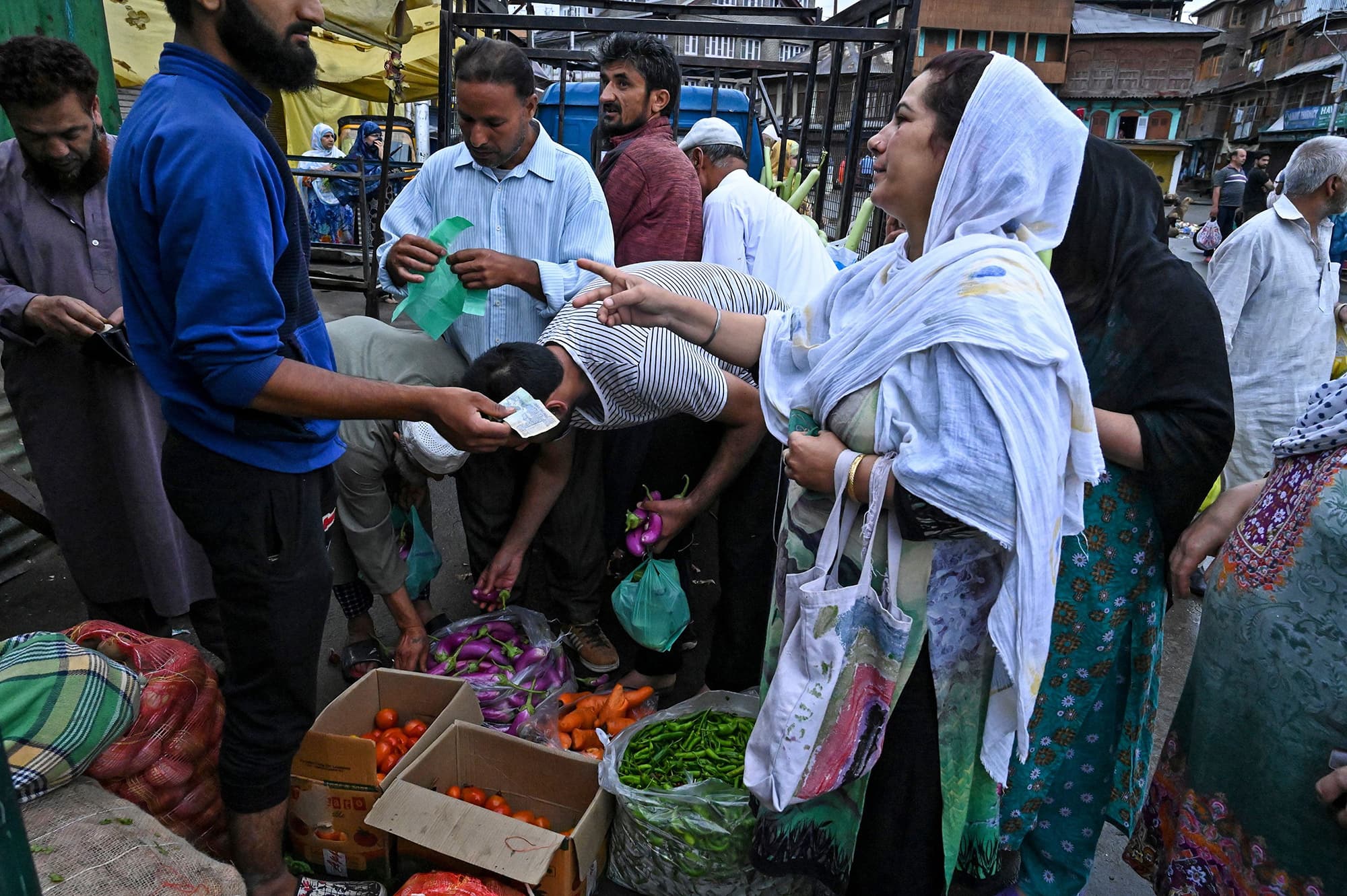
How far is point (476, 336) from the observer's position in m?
3.02

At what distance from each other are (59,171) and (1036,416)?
9.17ft

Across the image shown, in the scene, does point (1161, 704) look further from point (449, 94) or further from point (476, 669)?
point (449, 94)

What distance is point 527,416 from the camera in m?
2.09

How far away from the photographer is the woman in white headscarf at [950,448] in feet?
4.77

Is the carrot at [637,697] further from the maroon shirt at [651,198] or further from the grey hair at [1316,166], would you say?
the grey hair at [1316,166]

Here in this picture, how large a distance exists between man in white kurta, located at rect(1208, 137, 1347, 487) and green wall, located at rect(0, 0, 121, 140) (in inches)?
195

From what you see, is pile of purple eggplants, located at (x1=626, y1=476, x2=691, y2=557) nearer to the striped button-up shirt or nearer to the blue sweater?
the striped button-up shirt

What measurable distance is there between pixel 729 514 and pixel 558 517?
67cm

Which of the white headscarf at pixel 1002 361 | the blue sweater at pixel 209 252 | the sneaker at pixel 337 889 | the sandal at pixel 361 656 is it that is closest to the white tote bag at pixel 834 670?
the white headscarf at pixel 1002 361

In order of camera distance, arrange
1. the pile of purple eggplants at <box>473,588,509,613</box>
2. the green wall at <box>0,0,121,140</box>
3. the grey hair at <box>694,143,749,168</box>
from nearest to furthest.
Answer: the pile of purple eggplants at <box>473,588,509,613</box> < the green wall at <box>0,0,121,140</box> < the grey hair at <box>694,143,749,168</box>

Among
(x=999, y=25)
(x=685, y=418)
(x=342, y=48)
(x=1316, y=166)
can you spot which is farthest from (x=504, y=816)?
(x=999, y=25)

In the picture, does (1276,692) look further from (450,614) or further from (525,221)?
(450,614)

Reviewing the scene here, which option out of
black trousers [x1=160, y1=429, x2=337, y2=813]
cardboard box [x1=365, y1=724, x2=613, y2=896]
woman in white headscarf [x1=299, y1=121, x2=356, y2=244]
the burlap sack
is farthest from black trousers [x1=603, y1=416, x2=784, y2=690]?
woman in white headscarf [x1=299, y1=121, x2=356, y2=244]

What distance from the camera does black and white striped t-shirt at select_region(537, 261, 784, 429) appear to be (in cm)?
243
